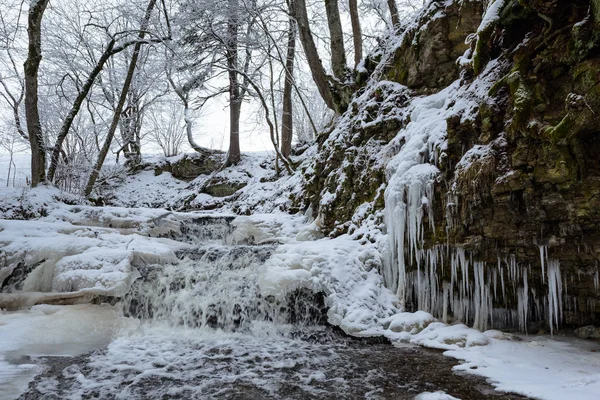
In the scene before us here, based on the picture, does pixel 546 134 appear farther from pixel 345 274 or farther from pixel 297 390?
pixel 297 390

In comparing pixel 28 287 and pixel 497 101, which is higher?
pixel 497 101

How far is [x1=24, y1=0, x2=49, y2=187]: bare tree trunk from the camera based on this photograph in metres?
8.50

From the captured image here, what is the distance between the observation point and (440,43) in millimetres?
5902

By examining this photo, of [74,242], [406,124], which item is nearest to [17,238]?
[74,242]

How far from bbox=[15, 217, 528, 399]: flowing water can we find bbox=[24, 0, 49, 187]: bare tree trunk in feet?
19.1

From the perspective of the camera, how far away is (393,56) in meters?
7.05

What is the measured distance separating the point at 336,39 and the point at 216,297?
696cm

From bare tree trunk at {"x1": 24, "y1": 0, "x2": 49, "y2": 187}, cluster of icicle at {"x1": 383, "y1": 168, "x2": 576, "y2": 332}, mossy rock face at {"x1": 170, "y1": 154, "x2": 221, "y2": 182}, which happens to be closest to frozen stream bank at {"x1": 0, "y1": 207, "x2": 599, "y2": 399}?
cluster of icicle at {"x1": 383, "y1": 168, "x2": 576, "y2": 332}

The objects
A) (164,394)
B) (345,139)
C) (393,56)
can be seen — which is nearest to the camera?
(164,394)

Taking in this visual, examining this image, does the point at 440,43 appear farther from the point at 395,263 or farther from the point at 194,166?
the point at 194,166

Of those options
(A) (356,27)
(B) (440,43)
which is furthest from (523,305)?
(A) (356,27)

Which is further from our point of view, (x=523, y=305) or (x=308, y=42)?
(x=308, y=42)

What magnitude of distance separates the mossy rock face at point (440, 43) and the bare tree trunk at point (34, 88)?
928cm

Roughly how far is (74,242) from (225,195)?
8.67 meters
